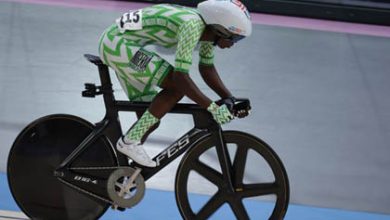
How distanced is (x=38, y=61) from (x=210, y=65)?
3716 millimetres

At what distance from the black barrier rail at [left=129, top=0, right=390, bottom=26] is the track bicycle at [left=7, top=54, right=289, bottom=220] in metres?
6.29

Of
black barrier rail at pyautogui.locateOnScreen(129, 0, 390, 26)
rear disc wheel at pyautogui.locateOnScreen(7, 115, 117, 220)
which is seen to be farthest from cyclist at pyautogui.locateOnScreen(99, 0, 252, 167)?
black barrier rail at pyautogui.locateOnScreen(129, 0, 390, 26)

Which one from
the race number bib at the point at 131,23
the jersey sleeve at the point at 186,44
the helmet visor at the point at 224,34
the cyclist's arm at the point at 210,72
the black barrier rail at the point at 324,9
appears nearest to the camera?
the jersey sleeve at the point at 186,44

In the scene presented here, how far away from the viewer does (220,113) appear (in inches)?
152

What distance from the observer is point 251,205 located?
4902 mm

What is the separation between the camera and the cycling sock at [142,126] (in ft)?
13.2

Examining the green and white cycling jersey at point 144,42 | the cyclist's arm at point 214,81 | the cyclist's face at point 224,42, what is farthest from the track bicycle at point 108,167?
the cyclist's face at point 224,42

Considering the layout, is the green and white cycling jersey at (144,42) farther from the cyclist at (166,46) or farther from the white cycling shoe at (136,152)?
the white cycling shoe at (136,152)

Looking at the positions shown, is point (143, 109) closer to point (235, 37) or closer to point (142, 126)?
point (142, 126)

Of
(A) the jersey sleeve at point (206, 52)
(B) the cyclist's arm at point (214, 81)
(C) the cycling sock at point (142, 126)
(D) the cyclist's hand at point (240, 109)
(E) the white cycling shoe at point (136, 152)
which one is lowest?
(E) the white cycling shoe at point (136, 152)

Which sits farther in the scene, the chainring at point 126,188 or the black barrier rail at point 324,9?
the black barrier rail at point 324,9

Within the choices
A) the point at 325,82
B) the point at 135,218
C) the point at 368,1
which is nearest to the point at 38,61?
the point at 325,82

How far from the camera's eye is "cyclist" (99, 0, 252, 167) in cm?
387

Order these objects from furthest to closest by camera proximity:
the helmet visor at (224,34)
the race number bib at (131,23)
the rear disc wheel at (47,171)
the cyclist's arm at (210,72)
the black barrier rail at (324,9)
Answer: the black barrier rail at (324,9), the rear disc wheel at (47,171), the cyclist's arm at (210,72), the race number bib at (131,23), the helmet visor at (224,34)
